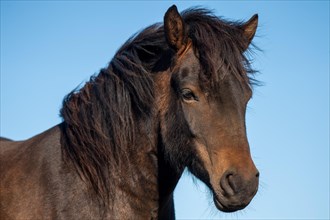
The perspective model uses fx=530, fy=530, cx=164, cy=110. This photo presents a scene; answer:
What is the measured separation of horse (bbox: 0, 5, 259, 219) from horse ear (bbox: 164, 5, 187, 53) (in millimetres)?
11

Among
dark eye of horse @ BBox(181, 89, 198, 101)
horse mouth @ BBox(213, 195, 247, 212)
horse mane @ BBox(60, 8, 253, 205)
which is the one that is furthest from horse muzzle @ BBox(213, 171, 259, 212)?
horse mane @ BBox(60, 8, 253, 205)

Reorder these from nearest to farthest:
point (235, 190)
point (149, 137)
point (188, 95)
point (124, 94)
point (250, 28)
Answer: point (235, 190), point (188, 95), point (149, 137), point (124, 94), point (250, 28)

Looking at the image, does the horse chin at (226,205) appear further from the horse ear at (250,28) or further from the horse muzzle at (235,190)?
the horse ear at (250,28)

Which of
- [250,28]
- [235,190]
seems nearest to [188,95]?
[235,190]

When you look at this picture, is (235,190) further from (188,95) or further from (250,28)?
(250,28)

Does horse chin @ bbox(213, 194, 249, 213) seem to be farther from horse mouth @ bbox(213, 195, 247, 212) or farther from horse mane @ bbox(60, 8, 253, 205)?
horse mane @ bbox(60, 8, 253, 205)

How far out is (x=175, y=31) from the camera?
19.9 feet

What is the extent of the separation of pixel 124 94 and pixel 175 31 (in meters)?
0.93

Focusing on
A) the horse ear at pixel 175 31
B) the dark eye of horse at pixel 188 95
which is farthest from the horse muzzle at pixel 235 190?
the horse ear at pixel 175 31

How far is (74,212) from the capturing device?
212 inches

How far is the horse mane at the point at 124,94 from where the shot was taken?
5715 millimetres

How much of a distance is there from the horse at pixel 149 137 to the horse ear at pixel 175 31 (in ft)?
0.04

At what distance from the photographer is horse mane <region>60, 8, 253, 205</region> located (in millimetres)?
5715

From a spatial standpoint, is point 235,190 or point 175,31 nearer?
point 235,190
